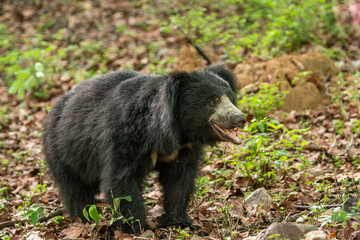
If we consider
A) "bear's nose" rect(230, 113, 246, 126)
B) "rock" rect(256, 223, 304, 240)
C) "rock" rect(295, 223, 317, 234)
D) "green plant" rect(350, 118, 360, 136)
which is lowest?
"green plant" rect(350, 118, 360, 136)

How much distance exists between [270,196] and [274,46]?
4726 mm

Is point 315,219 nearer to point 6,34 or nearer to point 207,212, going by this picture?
point 207,212

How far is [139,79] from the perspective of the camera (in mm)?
3875

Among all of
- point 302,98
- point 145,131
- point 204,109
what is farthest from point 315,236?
point 302,98

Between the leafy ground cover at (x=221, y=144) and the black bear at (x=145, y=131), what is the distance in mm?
280

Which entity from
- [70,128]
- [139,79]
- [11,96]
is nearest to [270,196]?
[139,79]

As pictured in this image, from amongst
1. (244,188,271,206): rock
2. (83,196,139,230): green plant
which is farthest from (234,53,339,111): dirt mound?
(83,196,139,230): green plant

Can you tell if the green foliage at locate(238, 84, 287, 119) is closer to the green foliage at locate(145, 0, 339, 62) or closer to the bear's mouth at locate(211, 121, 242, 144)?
the green foliage at locate(145, 0, 339, 62)

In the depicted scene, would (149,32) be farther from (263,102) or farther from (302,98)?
(263,102)

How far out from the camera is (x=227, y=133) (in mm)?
3539

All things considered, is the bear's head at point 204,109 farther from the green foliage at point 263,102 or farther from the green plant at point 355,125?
the green plant at point 355,125

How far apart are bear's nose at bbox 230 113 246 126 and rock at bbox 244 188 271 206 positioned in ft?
2.70

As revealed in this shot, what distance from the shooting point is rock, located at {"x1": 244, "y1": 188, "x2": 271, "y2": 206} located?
153 inches

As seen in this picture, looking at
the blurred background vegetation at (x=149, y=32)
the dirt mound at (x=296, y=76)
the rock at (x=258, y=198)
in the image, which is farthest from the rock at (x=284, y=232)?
the blurred background vegetation at (x=149, y=32)
